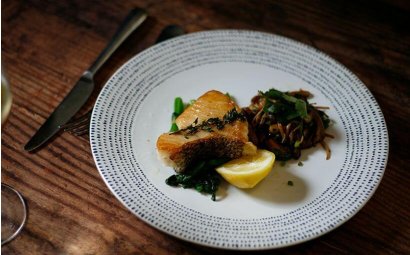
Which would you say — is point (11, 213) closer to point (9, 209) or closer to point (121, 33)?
point (9, 209)

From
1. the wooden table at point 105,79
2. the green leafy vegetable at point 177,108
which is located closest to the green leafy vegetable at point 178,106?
the green leafy vegetable at point 177,108

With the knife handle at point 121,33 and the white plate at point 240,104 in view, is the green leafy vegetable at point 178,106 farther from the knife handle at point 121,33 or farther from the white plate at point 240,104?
the knife handle at point 121,33

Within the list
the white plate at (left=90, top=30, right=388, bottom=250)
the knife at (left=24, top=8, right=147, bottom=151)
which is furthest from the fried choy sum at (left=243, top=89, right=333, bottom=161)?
the knife at (left=24, top=8, right=147, bottom=151)

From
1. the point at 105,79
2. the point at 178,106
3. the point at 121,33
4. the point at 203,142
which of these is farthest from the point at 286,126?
the point at 121,33

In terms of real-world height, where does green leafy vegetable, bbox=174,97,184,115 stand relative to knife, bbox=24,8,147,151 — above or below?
above

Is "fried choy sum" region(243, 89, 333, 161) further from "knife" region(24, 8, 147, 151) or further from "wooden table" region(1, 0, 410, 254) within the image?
"knife" region(24, 8, 147, 151)

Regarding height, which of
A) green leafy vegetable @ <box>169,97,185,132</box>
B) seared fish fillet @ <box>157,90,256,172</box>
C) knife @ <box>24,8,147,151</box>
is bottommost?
knife @ <box>24,8,147,151</box>
